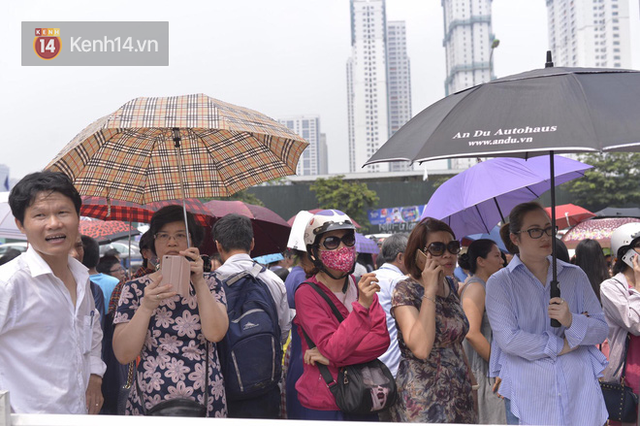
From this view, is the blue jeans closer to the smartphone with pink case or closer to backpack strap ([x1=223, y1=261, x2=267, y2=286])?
backpack strap ([x1=223, y1=261, x2=267, y2=286])

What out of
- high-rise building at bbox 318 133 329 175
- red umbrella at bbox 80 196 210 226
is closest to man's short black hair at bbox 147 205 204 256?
red umbrella at bbox 80 196 210 226

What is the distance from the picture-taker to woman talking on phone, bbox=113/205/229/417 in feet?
9.18

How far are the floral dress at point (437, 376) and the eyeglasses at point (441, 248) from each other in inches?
7.5

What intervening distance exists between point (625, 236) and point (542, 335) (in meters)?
1.56

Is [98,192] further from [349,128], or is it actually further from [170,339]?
[349,128]

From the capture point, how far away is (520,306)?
3225mm

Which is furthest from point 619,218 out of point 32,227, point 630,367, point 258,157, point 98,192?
point 32,227

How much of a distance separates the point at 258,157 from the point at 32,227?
1.59 metres

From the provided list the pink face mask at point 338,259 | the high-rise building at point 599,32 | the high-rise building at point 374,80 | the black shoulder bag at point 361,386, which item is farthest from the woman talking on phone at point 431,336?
the high-rise building at point 599,32

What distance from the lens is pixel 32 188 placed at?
2.61 metres

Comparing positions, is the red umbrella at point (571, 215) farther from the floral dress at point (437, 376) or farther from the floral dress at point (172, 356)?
the floral dress at point (172, 356)

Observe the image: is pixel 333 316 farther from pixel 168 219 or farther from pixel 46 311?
pixel 46 311

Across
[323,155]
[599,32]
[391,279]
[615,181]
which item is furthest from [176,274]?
[323,155]

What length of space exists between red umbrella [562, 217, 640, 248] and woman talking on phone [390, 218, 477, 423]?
4442 millimetres
